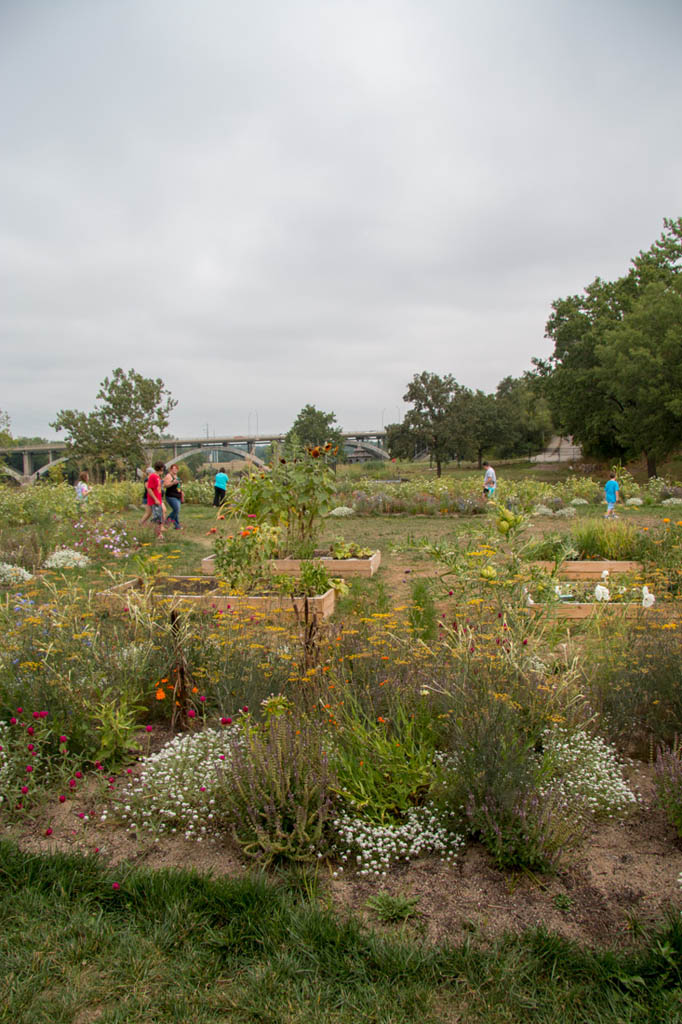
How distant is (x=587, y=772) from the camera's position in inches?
119

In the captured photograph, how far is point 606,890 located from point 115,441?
4649 centimetres

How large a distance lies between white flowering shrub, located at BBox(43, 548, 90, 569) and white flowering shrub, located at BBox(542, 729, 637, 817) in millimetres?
7927

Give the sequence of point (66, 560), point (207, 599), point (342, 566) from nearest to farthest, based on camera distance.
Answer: point (207, 599) < point (342, 566) < point (66, 560)

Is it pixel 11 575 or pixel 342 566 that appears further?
pixel 342 566

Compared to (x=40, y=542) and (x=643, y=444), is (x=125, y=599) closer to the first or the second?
(x=40, y=542)

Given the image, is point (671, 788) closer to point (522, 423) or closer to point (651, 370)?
point (651, 370)

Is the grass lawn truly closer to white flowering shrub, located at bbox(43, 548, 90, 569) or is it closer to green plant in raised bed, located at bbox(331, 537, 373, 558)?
green plant in raised bed, located at bbox(331, 537, 373, 558)

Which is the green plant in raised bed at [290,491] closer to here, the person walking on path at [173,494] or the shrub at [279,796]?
the shrub at [279,796]

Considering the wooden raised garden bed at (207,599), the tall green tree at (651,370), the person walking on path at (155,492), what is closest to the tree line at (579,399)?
the tall green tree at (651,370)

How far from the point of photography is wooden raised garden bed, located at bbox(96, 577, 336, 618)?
16.7 ft

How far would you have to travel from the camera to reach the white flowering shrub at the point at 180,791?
9.49 feet

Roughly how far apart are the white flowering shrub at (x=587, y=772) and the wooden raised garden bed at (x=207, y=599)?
7.06 ft

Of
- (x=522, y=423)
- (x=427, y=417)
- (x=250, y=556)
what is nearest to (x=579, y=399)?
(x=427, y=417)

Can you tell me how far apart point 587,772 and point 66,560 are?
837 cm
